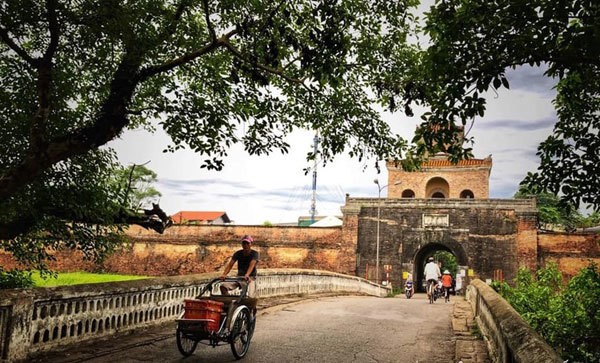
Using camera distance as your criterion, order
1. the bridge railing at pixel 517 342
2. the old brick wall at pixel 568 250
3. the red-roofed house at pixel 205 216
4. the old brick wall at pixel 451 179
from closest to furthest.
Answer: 1. the bridge railing at pixel 517 342
2. the old brick wall at pixel 568 250
3. the old brick wall at pixel 451 179
4. the red-roofed house at pixel 205 216

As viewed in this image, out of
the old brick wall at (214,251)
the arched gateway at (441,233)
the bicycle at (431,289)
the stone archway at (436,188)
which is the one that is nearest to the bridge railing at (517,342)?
the bicycle at (431,289)

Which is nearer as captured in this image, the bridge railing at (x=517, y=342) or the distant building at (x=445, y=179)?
the bridge railing at (x=517, y=342)

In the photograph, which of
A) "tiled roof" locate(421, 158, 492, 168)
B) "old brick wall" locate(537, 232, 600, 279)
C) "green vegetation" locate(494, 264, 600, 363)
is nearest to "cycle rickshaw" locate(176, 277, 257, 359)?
"green vegetation" locate(494, 264, 600, 363)

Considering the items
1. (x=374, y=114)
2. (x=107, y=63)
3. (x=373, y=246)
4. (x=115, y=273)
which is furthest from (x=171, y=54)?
(x=115, y=273)

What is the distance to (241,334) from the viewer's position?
19.0 ft

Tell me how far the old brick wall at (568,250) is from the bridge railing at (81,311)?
71.9ft

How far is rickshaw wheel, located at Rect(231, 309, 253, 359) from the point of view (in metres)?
5.55

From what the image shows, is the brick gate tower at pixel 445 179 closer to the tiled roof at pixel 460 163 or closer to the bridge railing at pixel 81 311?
the tiled roof at pixel 460 163

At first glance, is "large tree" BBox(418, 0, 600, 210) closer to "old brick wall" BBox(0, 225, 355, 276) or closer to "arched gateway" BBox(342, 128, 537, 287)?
"arched gateway" BBox(342, 128, 537, 287)

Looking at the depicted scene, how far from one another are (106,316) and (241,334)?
1933 millimetres

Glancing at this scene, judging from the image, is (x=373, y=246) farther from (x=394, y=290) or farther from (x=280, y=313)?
(x=280, y=313)

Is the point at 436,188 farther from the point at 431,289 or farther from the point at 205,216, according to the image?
the point at 205,216

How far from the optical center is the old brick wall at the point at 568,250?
2408 cm

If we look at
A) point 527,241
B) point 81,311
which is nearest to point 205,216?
point 527,241
